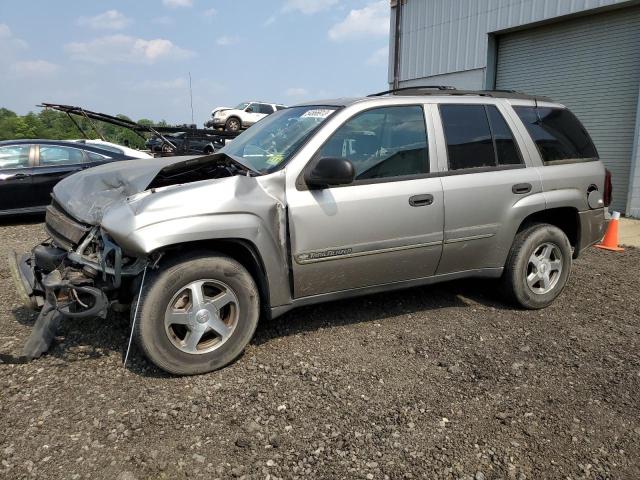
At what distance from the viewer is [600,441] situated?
8.52ft

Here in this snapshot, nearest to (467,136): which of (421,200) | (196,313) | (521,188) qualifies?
(521,188)

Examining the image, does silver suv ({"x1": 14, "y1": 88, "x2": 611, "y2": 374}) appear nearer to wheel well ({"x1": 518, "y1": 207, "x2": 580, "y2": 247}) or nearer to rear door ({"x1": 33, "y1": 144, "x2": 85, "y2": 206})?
wheel well ({"x1": 518, "y1": 207, "x2": 580, "y2": 247})

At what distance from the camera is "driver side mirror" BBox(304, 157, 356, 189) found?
126 inches

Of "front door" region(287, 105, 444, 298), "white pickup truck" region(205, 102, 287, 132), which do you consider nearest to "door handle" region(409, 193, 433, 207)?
"front door" region(287, 105, 444, 298)

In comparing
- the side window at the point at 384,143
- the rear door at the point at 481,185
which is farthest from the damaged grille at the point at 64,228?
the rear door at the point at 481,185

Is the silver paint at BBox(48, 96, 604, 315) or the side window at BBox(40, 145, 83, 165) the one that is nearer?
the silver paint at BBox(48, 96, 604, 315)

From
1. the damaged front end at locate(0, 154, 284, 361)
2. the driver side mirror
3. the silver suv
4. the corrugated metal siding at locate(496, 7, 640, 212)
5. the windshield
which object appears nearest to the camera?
the damaged front end at locate(0, 154, 284, 361)

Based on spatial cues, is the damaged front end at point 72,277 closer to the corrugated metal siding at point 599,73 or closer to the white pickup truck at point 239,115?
the corrugated metal siding at point 599,73

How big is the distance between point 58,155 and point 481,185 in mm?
7131

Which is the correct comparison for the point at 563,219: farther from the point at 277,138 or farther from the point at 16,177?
the point at 16,177

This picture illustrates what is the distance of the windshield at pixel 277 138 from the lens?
3.49 metres

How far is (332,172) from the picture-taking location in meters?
3.19

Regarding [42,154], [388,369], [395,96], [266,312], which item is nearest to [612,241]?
[395,96]

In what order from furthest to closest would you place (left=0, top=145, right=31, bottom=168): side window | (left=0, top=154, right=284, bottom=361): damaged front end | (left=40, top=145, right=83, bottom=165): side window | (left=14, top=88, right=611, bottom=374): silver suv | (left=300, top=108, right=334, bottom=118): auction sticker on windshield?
1. (left=40, top=145, right=83, bottom=165): side window
2. (left=0, top=145, right=31, bottom=168): side window
3. (left=300, top=108, right=334, bottom=118): auction sticker on windshield
4. (left=14, top=88, right=611, bottom=374): silver suv
5. (left=0, top=154, right=284, bottom=361): damaged front end
